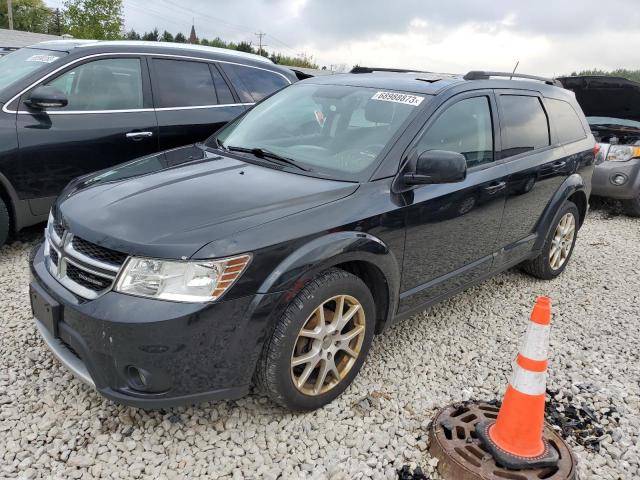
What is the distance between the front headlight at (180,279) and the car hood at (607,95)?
744cm

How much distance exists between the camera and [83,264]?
2354 mm

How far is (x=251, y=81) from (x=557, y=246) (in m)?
3.58

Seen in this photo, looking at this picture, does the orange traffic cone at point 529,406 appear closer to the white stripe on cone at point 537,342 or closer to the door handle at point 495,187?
the white stripe on cone at point 537,342

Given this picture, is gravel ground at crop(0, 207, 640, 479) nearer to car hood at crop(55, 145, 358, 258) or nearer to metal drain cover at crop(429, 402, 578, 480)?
metal drain cover at crop(429, 402, 578, 480)

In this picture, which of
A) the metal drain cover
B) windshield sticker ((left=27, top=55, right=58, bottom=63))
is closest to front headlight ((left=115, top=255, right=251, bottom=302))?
the metal drain cover

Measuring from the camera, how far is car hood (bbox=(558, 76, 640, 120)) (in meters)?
7.61

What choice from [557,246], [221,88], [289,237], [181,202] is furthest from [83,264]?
[557,246]

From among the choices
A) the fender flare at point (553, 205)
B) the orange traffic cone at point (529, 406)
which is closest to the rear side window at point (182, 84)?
the fender flare at point (553, 205)

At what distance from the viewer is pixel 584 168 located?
4754 millimetres

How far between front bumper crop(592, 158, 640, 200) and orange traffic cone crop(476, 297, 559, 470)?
6190 mm

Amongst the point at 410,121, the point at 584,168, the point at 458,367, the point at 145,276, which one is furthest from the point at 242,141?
the point at 584,168

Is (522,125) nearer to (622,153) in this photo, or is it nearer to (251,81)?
(251,81)

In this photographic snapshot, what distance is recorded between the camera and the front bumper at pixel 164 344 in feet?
6.97

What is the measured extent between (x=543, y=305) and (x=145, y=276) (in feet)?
5.80
